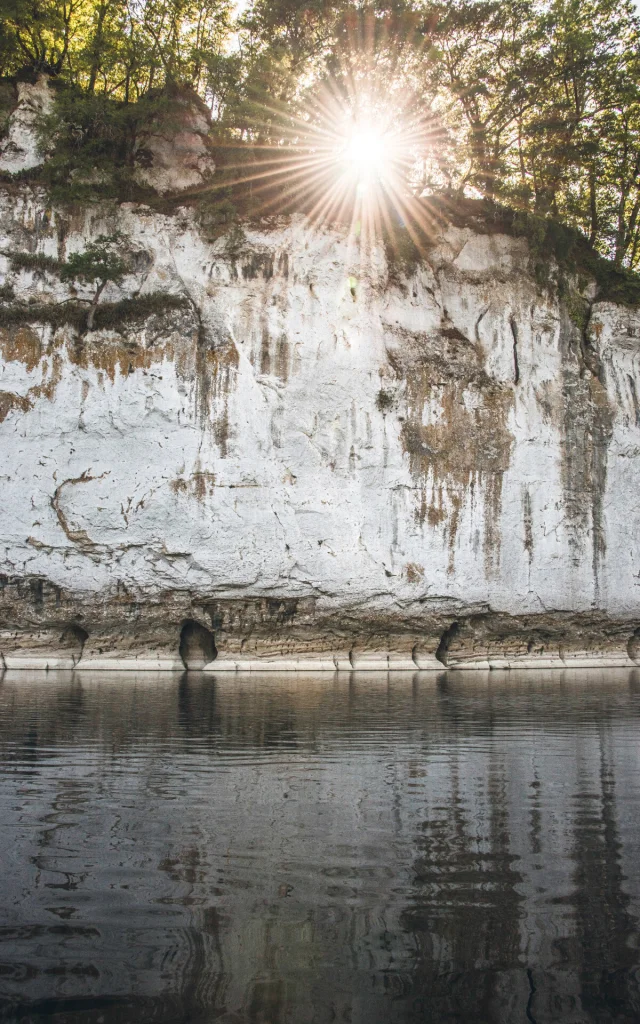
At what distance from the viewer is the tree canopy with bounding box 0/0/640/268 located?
2459 cm

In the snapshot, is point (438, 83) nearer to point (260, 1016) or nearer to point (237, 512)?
point (237, 512)

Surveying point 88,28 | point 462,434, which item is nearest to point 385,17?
point 88,28

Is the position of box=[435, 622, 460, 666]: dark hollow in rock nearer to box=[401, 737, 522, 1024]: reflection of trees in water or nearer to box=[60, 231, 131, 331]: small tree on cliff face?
box=[60, 231, 131, 331]: small tree on cliff face

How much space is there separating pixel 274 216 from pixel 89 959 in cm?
2506

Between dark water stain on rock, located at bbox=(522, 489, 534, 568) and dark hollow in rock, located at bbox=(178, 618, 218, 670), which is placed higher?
dark water stain on rock, located at bbox=(522, 489, 534, 568)

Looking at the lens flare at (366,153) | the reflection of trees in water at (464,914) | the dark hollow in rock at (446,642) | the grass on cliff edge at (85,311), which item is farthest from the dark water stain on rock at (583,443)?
the reflection of trees in water at (464,914)

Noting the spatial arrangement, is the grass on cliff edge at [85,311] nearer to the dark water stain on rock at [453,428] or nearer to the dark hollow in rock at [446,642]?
the dark water stain on rock at [453,428]

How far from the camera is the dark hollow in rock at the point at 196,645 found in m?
24.0

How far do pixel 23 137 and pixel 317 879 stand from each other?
87.6 feet

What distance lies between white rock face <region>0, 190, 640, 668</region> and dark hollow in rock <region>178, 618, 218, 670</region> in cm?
82

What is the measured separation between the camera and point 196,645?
24.2m

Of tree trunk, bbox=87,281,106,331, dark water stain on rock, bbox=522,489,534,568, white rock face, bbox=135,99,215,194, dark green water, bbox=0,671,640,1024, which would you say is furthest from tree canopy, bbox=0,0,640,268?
dark green water, bbox=0,671,640,1024

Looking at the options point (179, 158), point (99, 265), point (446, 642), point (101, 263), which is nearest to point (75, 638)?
point (99, 265)

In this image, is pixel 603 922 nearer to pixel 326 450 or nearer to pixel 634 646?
pixel 326 450
